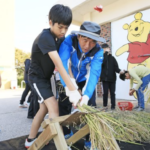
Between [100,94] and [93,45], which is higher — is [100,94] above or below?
below

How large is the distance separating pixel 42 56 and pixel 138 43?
4.31 metres

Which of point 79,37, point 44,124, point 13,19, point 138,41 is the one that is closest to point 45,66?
point 79,37

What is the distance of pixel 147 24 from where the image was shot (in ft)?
16.9

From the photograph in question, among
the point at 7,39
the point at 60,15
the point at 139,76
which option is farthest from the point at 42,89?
the point at 7,39

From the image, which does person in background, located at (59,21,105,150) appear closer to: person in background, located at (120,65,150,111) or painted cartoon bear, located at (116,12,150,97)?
person in background, located at (120,65,150,111)

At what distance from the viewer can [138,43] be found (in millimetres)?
5367

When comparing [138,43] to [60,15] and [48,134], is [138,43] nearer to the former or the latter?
[60,15]

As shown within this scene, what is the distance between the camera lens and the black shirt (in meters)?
1.63

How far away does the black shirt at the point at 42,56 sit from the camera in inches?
64.2

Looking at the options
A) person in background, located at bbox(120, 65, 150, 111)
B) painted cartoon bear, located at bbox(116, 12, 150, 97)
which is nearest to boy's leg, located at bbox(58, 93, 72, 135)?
person in background, located at bbox(120, 65, 150, 111)

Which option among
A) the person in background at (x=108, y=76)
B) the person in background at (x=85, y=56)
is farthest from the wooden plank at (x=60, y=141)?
the person in background at (x=108, y=76)

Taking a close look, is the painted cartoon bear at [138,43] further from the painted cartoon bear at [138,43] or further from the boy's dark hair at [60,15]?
the boy's dark hair at [60,15]

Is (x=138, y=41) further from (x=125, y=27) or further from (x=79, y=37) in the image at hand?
(x=79, y=37)

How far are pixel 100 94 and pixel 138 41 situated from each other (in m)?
2.37
